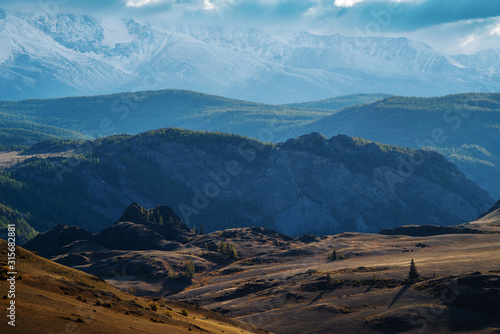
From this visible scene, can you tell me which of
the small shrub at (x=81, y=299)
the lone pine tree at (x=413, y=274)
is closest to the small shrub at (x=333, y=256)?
the lone pine tree at (x=413, y=274)

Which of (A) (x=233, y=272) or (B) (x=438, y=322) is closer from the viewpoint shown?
(B) (x=438, y=322)

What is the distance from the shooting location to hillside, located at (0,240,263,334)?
2266 inches

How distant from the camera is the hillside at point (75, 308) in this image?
57.6 meters

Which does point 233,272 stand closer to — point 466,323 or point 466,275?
point 466,275

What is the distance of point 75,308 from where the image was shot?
64.3m

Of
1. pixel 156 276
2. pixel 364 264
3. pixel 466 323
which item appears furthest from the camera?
pixel 156 276

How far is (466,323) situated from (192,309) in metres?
44.1

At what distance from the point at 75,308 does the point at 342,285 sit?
81854mm

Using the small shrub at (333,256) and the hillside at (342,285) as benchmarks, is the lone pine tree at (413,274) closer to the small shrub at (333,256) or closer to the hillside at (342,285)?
the hillside at (342,285)

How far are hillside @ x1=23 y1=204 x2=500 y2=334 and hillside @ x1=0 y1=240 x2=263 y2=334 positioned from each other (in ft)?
107

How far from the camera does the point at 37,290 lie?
217ft

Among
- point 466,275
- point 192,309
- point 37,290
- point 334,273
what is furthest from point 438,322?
point 37,290

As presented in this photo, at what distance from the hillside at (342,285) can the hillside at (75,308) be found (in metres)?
32.5

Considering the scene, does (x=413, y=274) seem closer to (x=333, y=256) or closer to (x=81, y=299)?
(x=333, y=256)
